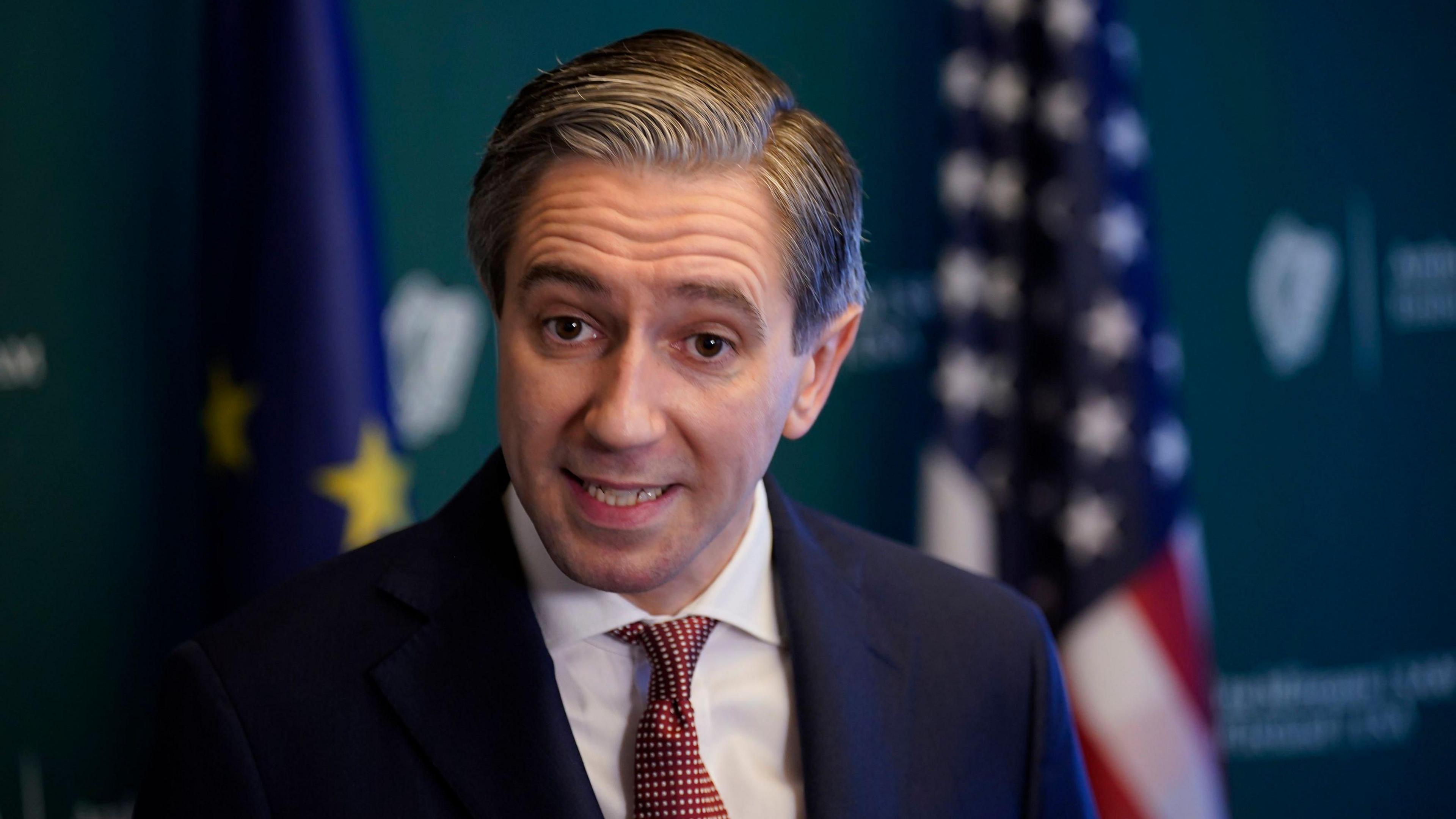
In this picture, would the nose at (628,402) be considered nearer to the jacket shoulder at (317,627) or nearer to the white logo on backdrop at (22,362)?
the jacket shoulder at (317,627)

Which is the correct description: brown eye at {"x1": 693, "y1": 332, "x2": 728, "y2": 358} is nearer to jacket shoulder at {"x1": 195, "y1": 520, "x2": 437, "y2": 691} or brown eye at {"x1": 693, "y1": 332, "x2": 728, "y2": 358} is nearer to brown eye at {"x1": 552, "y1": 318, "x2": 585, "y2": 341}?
brown eye at {"x1": 552, "y1": 318, "x2": 585, "y2": 341}

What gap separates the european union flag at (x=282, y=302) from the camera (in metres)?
2.26

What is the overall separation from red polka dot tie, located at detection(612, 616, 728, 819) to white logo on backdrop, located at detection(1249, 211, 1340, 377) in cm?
236

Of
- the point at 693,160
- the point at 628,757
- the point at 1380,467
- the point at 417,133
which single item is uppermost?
the point at 417,133

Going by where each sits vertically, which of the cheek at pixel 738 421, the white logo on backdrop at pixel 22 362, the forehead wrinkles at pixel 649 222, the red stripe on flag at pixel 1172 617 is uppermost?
the forehead wrinkles at pixel 649 222

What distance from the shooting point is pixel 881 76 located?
3031 mm

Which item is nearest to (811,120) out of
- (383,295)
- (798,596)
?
(798,596)

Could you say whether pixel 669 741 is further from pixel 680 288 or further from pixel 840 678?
pixel 680 288

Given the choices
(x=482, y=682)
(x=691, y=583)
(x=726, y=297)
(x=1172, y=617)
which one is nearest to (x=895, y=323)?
(x=1172, y=617)

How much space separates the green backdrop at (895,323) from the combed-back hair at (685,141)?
1.25 meters

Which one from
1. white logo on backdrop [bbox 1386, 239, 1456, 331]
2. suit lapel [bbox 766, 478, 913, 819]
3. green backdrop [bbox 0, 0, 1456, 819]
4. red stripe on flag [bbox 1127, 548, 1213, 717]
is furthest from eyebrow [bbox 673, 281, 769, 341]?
white logo on backdrop [bbox 1386, 239, 1456, 331]

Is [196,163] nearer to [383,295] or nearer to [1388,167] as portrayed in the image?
[383,295]

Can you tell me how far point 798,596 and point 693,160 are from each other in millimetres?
562

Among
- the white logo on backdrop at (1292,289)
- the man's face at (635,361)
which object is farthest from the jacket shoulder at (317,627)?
the white logo on backdrop at (1292,289)
